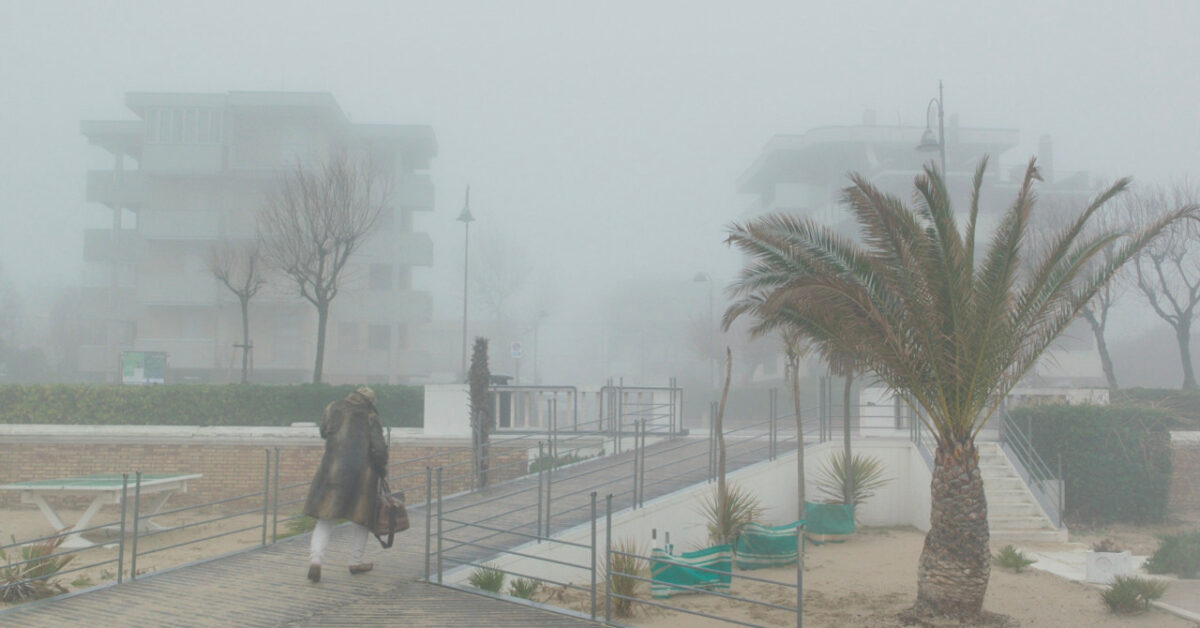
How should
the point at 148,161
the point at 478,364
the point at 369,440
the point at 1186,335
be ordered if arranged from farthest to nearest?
the point at 148,161, the point at 1186,335, the point at 478,364, the point at 369,440

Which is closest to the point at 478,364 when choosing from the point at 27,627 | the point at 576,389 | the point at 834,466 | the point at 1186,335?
the point at 576,389

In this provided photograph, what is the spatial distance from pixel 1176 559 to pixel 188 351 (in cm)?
4024

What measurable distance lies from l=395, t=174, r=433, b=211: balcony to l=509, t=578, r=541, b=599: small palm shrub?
39292mm

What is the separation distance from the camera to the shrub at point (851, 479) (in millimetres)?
14664

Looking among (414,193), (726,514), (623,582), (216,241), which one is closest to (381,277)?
(414,193)

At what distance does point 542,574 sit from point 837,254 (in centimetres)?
429

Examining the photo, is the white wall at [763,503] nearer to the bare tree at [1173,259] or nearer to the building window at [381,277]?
the bare tree at [1173,259]

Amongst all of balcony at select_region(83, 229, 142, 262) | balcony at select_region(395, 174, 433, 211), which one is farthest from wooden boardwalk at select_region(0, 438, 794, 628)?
balcony at select_region(83, 229, 142, 262)

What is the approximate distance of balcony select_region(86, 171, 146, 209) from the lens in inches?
1751

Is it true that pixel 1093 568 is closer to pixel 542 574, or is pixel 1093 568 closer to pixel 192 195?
pixel 542 574

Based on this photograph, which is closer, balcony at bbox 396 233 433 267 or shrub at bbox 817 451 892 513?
shrub at bbox 817 451 892 513

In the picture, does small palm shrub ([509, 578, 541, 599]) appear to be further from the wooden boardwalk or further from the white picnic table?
the white picnic table

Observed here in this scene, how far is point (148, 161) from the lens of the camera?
4381cm

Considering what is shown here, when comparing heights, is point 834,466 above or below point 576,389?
below
